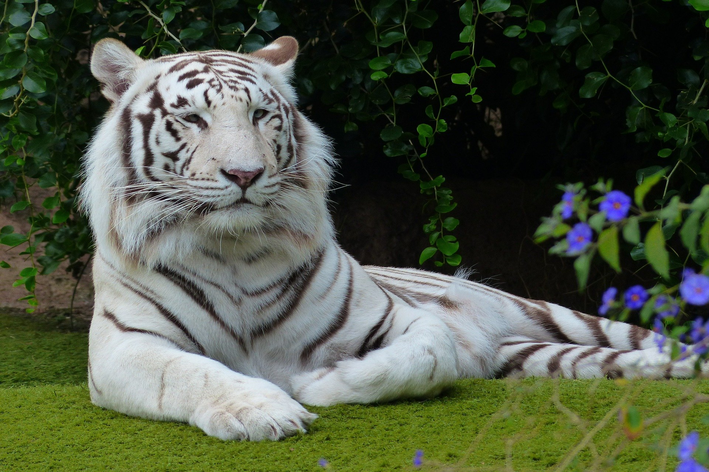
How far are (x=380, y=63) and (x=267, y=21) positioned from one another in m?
0.48

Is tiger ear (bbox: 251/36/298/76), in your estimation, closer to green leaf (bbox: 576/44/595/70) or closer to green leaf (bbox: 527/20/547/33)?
green leaf (bbox: 527/20/547/33)

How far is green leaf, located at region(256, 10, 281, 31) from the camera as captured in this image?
318cm

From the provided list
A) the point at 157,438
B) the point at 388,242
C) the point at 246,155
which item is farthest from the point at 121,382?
the point at 388,242

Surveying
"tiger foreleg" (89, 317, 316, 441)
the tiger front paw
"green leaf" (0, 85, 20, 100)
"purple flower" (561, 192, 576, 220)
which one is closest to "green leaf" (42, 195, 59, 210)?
"green leaf" (0, 85, 20, 100)

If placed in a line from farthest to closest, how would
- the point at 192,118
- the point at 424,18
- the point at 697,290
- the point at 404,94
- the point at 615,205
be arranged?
the point at 404,94
the point at 424,18
the point at 192,118
the point at 615,205
the point at 697,290

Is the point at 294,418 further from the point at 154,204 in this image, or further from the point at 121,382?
the point at 154,204

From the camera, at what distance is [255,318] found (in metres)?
2.51

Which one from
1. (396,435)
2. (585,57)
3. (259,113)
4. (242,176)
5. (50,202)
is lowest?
(50,202)

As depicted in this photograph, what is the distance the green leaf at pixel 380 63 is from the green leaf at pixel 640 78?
3.04 ft

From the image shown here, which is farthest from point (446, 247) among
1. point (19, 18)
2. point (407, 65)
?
point (19, 18)

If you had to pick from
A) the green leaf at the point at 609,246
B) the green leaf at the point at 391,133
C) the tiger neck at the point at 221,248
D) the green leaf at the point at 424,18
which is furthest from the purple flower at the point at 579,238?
the green leaf at the point at 391,133

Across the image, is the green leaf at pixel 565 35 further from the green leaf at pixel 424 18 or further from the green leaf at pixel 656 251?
the green leaf at pixel 656 251

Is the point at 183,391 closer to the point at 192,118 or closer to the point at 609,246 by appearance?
the point at 192,118

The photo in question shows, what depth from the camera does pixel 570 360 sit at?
9.74 feet
